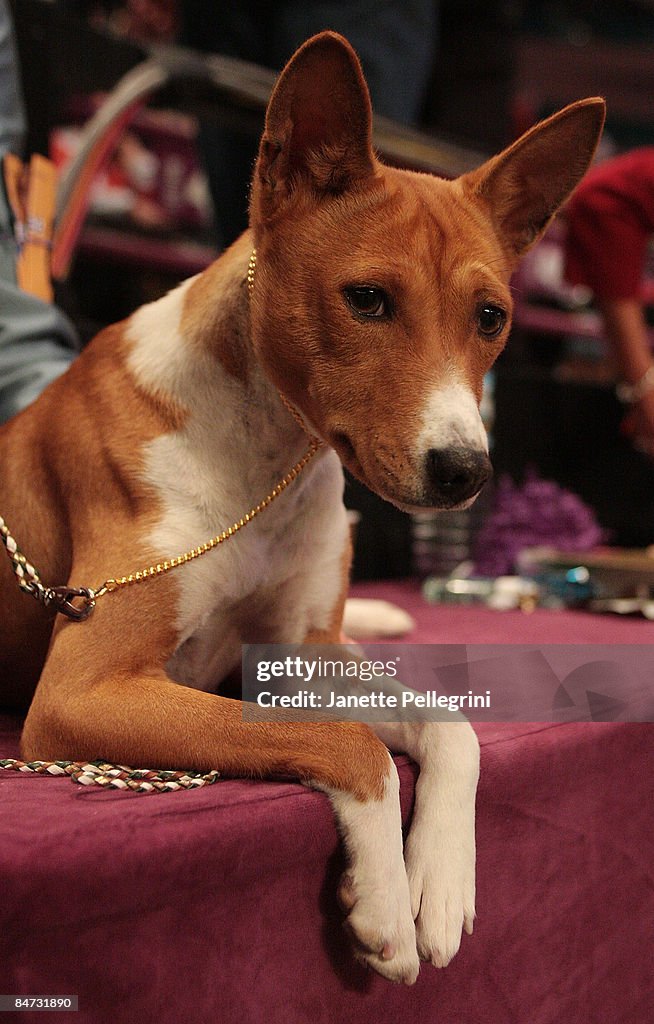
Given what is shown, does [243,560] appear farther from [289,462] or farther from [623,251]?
[623,251]

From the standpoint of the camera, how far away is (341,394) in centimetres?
107

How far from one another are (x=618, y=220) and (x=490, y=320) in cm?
193

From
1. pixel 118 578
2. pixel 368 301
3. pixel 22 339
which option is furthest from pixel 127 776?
pixel 22 339

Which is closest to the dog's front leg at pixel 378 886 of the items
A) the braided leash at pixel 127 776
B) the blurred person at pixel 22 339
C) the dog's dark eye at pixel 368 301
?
the braided leash at pixel 127 776

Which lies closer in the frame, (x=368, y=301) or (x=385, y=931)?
(x=385, y=931)

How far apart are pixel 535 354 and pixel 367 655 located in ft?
9.94

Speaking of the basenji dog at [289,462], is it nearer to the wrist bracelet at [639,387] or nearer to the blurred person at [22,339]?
the blurred person at [22,339]

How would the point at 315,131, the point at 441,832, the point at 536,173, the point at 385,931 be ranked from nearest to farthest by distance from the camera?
the point at 385,931, the point at 441,832, the point at 315,131, the point at 536,173

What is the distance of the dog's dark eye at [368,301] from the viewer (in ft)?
3.51

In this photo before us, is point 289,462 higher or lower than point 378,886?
higher

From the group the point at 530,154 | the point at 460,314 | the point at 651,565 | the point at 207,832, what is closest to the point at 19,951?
the point at 207,832

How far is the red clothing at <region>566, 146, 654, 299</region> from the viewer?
286 cm

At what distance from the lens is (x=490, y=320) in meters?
1.14

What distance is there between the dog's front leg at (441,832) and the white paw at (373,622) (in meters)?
0.70
